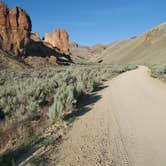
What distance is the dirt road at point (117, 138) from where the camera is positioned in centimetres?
486

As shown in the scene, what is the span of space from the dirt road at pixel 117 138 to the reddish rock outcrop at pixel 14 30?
36581 mm

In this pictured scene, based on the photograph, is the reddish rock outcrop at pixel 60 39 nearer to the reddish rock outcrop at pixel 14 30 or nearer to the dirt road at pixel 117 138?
the reddish rock outcrop at pixel 14 30

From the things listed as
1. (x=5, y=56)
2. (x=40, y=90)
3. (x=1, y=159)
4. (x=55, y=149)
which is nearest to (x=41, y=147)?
(x=55, y=149)

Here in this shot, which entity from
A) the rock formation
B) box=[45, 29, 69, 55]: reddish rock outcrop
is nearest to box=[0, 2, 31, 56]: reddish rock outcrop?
box=[45, 29, 69, 55]: reddish rock outcrop

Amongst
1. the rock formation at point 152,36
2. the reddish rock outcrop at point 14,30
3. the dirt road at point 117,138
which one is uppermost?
the rock formation at point 152,36

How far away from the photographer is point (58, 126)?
23.3ft

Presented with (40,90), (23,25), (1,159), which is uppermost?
(23,25)

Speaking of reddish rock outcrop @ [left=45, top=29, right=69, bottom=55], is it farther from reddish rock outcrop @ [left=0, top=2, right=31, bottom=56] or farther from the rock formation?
reddish rock outcrop @ [left=0, top=2, right=31, bottom=56]

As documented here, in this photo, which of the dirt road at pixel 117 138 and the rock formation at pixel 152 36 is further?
the rock formation at pixel 152 36

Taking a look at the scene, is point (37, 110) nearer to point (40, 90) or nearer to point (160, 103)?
point (40, 90)

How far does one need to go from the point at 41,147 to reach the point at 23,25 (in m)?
43.8

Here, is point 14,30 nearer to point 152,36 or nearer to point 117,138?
point 117,138

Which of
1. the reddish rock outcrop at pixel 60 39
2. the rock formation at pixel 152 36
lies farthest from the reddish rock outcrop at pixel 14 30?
the rock formation at pixel 152 36

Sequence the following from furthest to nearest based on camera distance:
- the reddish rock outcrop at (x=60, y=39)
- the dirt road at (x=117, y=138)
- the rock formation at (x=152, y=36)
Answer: the reddish rock outcrop at (x=60, y=39), the rock formation at (x=152, y=36), the dirt road at (x=117, y=138)
